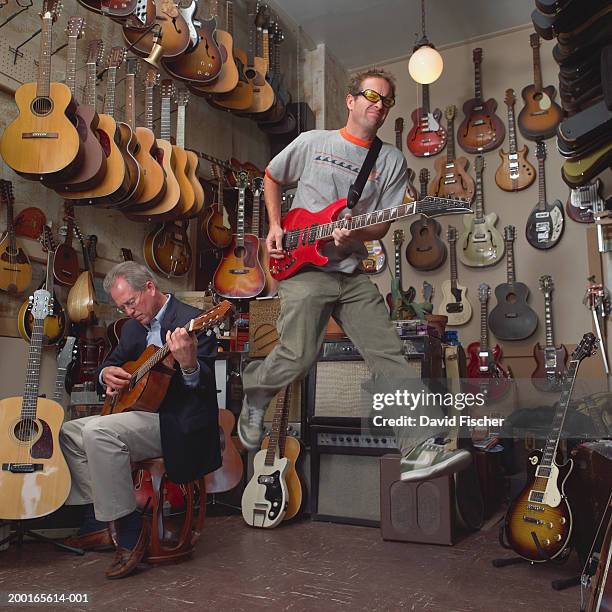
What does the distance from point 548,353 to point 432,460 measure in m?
3.52

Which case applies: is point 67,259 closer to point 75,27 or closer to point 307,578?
point 75,27

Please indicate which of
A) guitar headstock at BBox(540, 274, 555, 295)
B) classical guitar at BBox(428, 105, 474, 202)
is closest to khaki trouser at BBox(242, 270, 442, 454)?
guitar headstock at BBox(540, 274, 555, 295)

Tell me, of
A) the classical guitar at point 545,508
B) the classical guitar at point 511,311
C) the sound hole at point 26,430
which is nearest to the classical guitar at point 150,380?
the sound hole at point 26,430

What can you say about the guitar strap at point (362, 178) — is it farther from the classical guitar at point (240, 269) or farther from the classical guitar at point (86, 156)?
the classical guitar at point (240, 269)

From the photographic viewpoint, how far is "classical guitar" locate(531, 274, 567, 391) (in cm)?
521

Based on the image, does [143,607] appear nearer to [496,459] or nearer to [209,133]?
[496,459]

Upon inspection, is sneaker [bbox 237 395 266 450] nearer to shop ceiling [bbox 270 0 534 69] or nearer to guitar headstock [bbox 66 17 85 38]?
guitar headstock [bbox 66 17 85 38]

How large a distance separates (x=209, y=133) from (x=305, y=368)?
358 centimetres

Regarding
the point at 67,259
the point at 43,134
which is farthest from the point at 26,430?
the point at 43,134

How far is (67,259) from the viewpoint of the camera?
3775 mm

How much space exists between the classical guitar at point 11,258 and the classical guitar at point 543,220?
436 cm

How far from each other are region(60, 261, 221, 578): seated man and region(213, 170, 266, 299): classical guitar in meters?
1.61

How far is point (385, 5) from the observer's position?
5.67 metres

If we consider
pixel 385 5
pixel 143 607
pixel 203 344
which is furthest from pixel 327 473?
pixel 385 5
